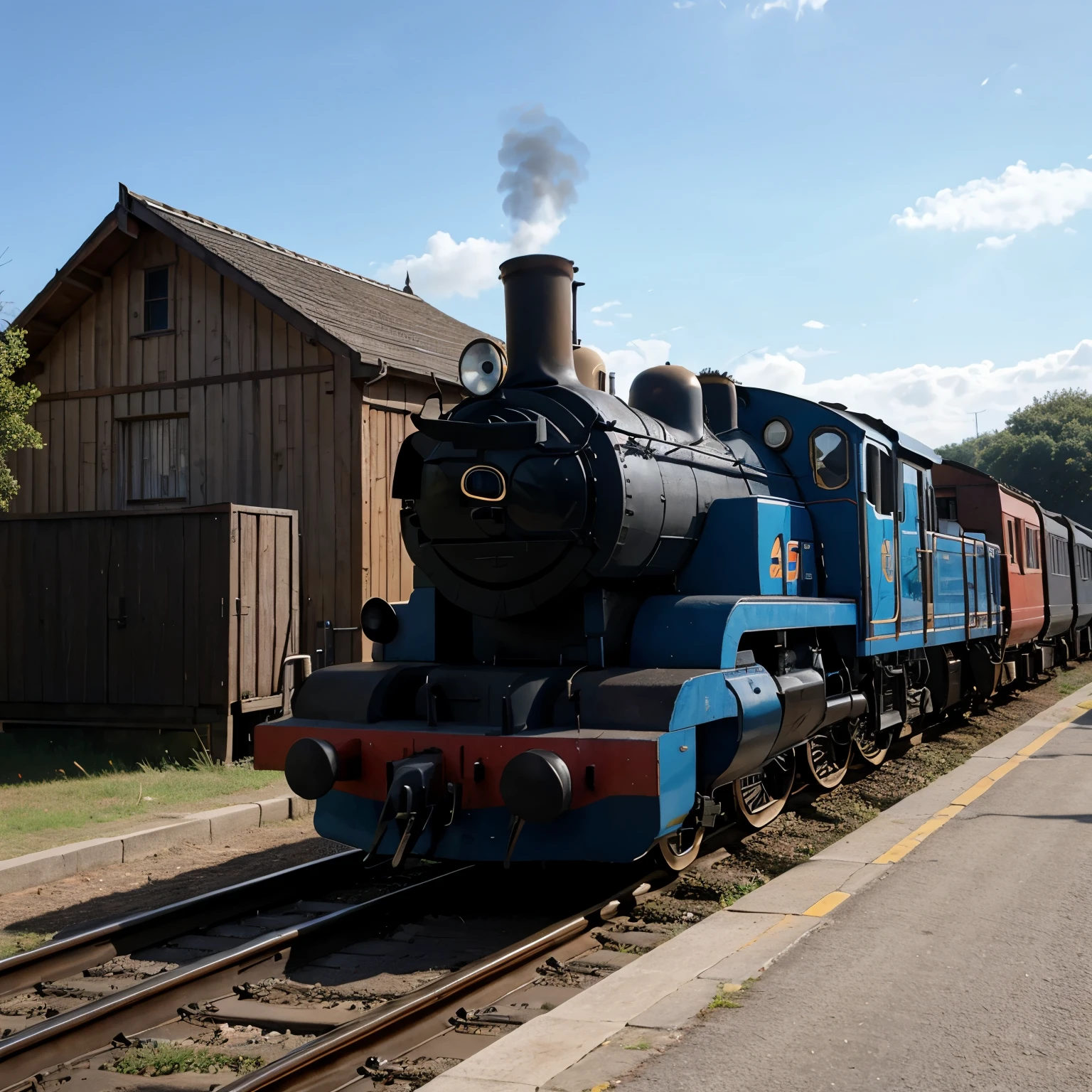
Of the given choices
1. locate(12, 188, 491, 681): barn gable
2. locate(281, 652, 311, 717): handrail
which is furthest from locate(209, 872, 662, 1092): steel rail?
locate(12, 188, 491, 681): barn gable

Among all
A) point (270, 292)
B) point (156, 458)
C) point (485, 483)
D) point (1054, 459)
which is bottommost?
point (485, 483)

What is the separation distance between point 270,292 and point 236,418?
5.47 ft

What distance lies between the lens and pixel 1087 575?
944 inches

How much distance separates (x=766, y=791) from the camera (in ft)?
25.1

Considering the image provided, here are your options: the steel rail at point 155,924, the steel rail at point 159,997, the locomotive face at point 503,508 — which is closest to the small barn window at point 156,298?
the locomotive face at point 503,508

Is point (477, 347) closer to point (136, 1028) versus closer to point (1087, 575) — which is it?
point (136, 1028)

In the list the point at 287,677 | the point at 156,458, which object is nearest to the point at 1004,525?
the point at 287,677

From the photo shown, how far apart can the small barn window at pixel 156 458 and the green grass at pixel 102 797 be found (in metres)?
4.71

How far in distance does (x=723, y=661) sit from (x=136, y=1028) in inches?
133

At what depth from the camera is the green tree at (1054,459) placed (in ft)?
193

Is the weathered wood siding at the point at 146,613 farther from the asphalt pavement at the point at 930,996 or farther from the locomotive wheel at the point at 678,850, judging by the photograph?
the asphalt pavement at the point at 930,996

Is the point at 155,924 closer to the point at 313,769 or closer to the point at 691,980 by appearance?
the point at 313,769

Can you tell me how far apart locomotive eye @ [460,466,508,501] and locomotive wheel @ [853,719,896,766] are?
4.37m

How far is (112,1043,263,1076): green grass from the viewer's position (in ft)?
13.0
